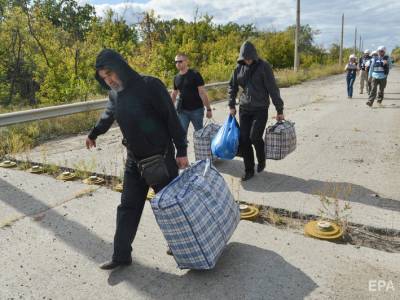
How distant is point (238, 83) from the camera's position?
5531 mm

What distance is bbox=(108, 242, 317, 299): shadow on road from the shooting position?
292 cm

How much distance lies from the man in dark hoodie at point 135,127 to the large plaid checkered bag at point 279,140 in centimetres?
251

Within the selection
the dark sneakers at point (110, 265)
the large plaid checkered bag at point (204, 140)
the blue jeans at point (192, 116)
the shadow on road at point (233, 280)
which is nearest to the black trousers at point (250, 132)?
the large plaid checkered bag at point (204, 140)

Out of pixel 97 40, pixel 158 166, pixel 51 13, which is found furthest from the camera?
pixel 51 13

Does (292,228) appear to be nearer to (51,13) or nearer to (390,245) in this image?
(390,245)

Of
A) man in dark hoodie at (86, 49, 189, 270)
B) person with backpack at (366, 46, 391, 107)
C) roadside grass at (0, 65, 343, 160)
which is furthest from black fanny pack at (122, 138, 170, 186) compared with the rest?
person with backpack at (366, 46, 391, 107)

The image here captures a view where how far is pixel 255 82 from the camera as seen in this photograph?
5266mm

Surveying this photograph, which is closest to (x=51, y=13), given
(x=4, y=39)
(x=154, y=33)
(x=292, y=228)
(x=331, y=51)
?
(x=154, y=33)

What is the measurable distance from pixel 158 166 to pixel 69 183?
2.92m

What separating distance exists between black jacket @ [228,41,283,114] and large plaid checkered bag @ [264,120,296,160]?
0.25 m

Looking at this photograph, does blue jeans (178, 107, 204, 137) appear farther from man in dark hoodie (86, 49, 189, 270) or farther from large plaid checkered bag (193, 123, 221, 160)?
man in dark hoodie (86, 49, 189, 270)

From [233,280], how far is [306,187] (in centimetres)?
240

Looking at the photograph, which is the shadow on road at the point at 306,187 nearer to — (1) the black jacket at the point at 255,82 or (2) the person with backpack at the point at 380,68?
(1) the black jacket at the point at 255,82

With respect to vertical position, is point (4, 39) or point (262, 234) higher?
point (4, 39)
